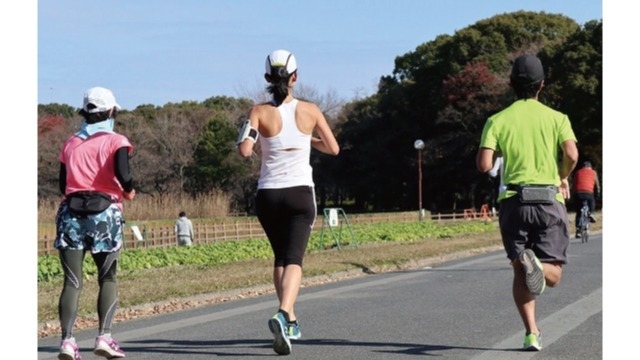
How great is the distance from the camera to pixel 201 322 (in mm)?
10062

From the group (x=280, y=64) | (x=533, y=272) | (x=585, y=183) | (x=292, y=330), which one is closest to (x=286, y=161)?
(x=280, y=64)

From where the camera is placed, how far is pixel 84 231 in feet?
23.7

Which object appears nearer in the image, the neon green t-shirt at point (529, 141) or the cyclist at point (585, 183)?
the neon green t-shirt at point (529, 141)

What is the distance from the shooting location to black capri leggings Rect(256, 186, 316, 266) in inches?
298

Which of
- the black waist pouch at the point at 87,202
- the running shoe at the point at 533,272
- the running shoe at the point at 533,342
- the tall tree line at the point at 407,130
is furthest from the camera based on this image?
the tall tree line at the point at 407,130

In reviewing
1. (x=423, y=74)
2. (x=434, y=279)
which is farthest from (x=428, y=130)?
(x=434, y=279)

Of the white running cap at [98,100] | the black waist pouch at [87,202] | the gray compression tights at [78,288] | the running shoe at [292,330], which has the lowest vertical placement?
the running shoe at [292,330]

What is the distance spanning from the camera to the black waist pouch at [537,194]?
23.2ft

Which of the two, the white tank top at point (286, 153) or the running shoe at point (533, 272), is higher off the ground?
the white tank top at point (286, 153)

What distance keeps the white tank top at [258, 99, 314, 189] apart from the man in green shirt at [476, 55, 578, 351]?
130 cm

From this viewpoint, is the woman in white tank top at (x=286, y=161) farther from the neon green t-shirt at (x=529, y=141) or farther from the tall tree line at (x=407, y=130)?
the tall tree line at (x=407, y=130)

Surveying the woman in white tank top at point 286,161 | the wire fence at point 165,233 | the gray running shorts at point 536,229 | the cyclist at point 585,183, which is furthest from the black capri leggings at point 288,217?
the wire fence at point 165,233

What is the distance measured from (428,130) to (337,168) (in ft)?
23.0

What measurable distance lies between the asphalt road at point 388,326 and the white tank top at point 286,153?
126cm
